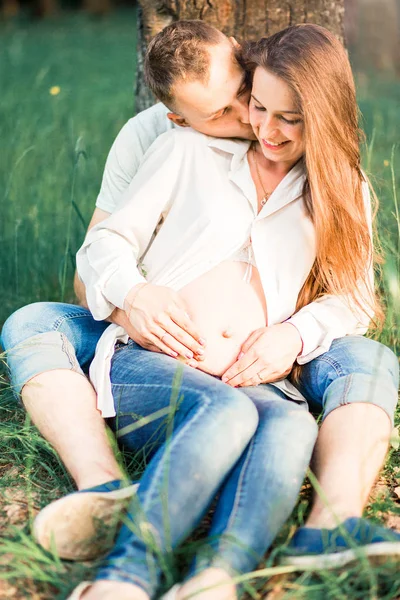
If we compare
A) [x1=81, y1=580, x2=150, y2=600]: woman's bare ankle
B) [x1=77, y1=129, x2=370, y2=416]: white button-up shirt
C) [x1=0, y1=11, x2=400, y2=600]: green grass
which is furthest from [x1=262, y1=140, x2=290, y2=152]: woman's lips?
[x1=81, y1=580, x2=150, y2=600]: woman's bare ankle

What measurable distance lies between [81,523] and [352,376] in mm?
892

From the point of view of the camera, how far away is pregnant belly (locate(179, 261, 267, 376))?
94.1 inches

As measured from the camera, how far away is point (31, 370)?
2381mm

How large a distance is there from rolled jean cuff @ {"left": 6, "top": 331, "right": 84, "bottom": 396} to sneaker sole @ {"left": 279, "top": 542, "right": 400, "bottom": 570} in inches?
36.3

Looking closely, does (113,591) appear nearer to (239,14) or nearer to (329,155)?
(329,155)

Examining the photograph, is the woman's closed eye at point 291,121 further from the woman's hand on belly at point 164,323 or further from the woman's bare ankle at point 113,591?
the woman's bare ankle at point 113,591

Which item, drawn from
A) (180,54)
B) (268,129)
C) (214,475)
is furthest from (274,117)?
(214,475)

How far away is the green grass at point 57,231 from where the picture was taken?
190 cm

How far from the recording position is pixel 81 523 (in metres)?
1.94

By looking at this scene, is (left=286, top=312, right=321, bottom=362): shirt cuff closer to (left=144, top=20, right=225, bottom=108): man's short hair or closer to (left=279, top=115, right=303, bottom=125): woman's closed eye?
(left=279, top=115, right=303, bottom=125): woman's closed eye

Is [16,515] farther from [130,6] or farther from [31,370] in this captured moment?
[130,6]

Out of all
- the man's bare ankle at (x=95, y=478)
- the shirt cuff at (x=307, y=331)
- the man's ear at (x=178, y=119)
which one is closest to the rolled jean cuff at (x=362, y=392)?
the shirt cuff at (x=307, y=331)

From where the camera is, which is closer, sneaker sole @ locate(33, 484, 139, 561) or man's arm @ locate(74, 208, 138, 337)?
sneaker sole @ locate(33, 484, 139, 561)

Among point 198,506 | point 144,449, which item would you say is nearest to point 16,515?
point 144,449
